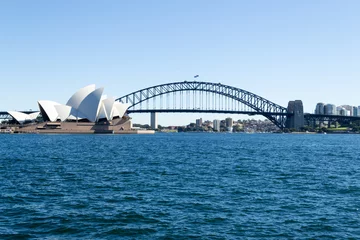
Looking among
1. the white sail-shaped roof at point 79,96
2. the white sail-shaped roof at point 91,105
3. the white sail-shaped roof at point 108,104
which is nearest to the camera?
the white sail-shaped roof at point 91,105

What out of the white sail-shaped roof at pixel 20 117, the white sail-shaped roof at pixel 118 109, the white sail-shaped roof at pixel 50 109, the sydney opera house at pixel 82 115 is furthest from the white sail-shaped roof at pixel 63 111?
the white sail-shaped roof at pixel 20 117

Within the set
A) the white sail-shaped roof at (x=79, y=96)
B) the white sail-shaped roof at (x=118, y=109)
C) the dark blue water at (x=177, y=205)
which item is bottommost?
the dark blue water at (x=177, y=205)

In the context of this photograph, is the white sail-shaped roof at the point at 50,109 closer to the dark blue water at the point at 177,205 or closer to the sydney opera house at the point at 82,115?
the sydney opera house at the point at 82,115

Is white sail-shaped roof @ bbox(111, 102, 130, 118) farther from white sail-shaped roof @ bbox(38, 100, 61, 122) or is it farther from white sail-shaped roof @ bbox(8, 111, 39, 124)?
white sail-shaped roof @ bbox(8, 111, 39, 124)

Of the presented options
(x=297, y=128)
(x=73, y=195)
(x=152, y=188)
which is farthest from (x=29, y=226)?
(x=297, y=128)

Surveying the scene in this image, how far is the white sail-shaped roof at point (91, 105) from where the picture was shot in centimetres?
9265

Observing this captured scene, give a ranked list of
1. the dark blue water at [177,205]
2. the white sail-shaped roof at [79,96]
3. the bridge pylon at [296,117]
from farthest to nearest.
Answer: the bridge pylon at [296,117] < the white sail-shaped roof at [79,96] < the dark blue water at [177,205]

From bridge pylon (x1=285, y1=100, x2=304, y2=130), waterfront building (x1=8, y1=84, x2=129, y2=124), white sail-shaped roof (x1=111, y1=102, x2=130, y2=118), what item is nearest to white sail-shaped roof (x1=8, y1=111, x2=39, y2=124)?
waterfront building (x1=8, y1=84, x2=129, y2=124)

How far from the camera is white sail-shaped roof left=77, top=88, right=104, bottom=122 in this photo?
92650mm

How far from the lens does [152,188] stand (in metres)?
17.6

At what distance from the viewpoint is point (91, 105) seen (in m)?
97.2

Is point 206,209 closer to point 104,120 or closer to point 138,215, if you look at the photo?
point 138,215

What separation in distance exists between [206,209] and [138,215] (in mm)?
2272

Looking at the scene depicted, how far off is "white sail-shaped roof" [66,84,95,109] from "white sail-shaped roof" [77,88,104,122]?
0.70 meters
